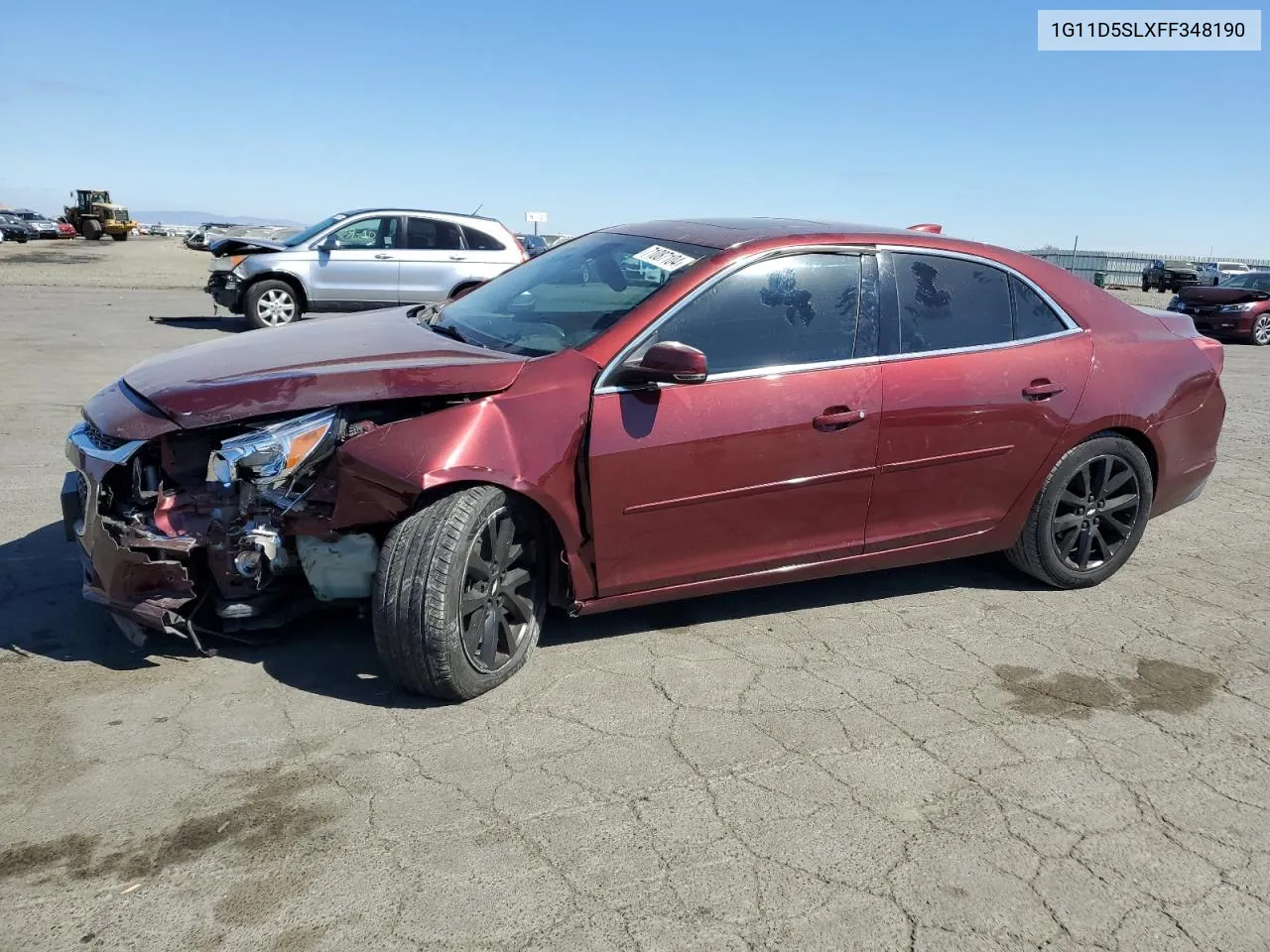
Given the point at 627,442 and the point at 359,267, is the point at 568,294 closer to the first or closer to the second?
the point at 627,442

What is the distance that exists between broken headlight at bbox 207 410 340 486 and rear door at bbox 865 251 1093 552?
2145 millimetres

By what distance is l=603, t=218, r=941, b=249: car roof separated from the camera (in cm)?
419

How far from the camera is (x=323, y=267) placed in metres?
13.7

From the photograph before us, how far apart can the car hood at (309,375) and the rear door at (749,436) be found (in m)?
0.51

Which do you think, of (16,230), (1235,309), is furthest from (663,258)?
(16,230)

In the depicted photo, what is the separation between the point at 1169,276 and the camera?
129ft

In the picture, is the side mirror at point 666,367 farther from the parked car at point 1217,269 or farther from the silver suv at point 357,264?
the parked car at point 1217,269

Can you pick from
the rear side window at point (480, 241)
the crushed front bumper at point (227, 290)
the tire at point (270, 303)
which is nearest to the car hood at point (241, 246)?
the crushed front bumper at point (227, 290)

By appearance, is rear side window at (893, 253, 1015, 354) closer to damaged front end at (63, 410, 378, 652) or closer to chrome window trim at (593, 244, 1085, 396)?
chrome window trim at (593, 244, 1085, 396)

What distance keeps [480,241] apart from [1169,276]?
3440 centimetres

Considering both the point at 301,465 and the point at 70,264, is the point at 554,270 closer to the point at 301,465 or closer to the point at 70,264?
the point at 301,465

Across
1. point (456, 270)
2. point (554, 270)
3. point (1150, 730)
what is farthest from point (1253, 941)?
point (456, 270)

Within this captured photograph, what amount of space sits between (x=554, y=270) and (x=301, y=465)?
5.59 ft

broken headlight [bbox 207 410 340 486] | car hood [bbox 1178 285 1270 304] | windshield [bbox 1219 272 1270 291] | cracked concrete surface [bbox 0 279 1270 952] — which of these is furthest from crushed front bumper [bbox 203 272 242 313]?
windshield [bbox 1219 272 1270 291]
